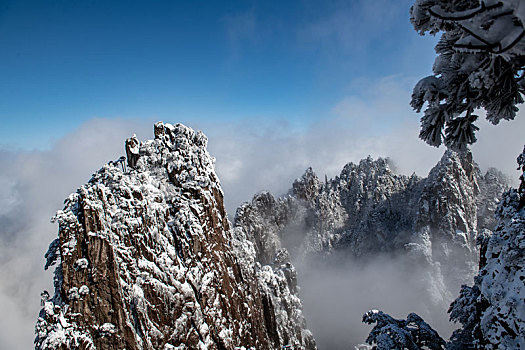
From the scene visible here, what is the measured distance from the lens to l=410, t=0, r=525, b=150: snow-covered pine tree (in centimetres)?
259

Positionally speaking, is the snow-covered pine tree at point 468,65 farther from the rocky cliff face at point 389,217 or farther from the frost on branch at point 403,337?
the rocky cliff face at point 389,217

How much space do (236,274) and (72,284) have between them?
12.9m

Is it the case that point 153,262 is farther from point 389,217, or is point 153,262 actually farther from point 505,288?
point 389,217

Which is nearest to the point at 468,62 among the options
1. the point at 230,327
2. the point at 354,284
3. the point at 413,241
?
the point at 230,327

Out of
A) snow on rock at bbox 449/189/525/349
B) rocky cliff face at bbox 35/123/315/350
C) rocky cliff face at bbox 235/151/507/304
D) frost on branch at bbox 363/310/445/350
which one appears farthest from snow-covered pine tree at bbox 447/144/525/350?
rocky cliff face at bbox 235/151/507/304

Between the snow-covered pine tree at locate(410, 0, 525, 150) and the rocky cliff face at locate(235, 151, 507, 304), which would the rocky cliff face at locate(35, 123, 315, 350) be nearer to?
the snow-covered pine tree at locate(410, 0, 525, 150)

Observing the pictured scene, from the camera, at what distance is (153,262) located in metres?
19.4

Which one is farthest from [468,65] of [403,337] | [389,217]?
[389,217]

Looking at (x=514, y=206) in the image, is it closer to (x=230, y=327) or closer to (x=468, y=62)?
(x=468, y=62)

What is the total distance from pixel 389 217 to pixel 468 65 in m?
76.2

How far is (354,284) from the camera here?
2667 inches

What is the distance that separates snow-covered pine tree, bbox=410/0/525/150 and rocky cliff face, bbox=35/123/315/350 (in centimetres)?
1907

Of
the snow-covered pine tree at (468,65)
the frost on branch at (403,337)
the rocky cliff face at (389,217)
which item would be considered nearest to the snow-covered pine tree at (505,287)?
the snow-covered pine tree at (468,65)

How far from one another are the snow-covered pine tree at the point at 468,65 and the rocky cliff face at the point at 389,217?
59.6 m
